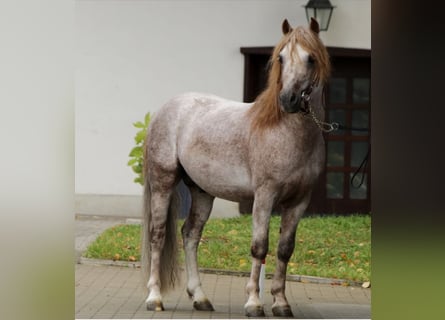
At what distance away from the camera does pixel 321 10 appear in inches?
550

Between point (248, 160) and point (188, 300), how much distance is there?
5.79 ft

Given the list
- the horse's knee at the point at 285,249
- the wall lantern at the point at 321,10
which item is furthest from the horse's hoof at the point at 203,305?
the wall lantern at the point at 321,10

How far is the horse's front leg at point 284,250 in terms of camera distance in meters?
6.70

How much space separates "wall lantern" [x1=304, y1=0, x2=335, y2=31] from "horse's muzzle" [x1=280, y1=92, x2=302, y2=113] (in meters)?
7.94

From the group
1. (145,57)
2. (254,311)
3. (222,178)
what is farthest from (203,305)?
(145,57)

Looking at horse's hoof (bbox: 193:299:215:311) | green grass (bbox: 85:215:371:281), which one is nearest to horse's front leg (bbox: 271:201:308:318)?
horse's hoof (bbox: 193:299:215:311)

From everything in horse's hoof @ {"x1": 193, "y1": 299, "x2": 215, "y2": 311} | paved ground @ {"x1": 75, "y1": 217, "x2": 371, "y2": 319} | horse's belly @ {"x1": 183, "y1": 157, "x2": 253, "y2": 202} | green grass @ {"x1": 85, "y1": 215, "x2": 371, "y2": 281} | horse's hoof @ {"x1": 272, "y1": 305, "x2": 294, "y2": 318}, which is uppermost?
horse's belly @ {"x1": 183, "y1": 157, "x2": 253, "y2": 202}

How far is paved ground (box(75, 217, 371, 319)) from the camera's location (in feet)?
23.0

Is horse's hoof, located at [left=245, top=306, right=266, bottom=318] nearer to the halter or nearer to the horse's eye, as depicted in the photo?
the halter

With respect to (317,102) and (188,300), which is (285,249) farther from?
(188,300)

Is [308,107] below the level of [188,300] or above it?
above
